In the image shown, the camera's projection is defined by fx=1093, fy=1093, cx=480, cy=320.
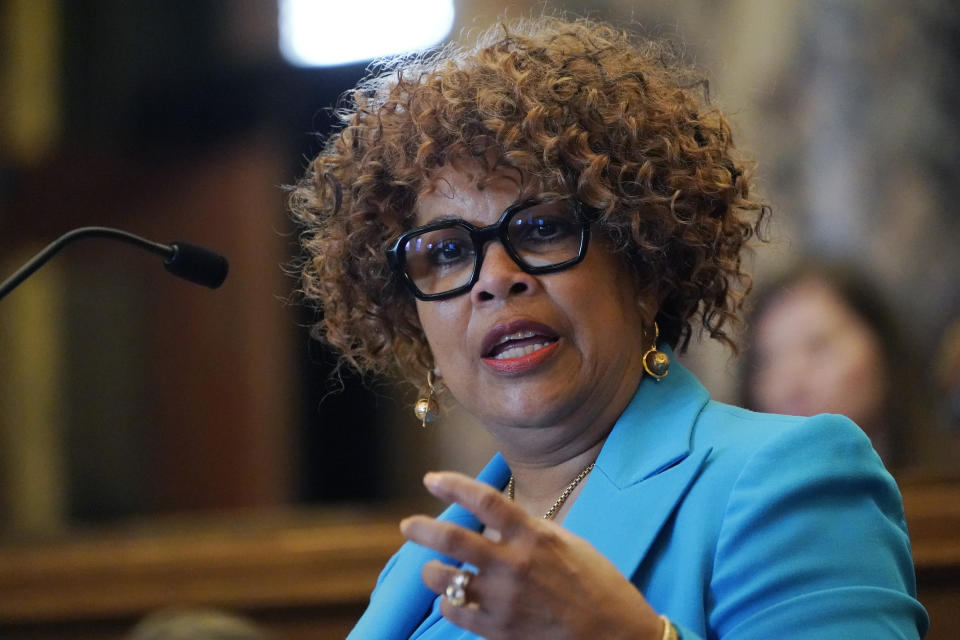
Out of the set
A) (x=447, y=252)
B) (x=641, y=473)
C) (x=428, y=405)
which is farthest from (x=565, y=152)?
(x=428, y=405)

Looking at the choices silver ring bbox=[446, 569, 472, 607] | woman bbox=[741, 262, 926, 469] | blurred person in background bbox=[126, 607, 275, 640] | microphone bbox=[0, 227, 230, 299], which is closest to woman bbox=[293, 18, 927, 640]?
silver ring bbox=[446, 569, 472, 607]

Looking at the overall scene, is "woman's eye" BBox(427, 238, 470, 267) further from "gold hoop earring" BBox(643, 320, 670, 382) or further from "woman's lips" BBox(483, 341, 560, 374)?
"gold hoop earring" BBox(643, 320, 670, 382)

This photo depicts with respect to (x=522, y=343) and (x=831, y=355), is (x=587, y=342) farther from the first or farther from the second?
(x=831, y=355)

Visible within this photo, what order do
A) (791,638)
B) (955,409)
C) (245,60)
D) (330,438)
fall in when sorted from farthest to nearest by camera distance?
(245,60)
(330,438)
(955,409)
(791,638)

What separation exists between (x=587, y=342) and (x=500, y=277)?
0.17 m

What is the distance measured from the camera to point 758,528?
1325 millimetres

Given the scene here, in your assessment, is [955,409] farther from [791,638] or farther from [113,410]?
[113,410]

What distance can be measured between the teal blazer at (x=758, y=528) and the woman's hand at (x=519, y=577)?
112 mm

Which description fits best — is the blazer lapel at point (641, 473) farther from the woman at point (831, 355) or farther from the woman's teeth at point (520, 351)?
the woman at point (831, 355)

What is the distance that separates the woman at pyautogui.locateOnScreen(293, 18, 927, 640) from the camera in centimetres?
126

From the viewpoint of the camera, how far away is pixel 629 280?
5.76 ft

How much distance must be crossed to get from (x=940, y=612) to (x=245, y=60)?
3.43 metres

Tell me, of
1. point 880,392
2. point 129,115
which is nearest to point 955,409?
point 880,392

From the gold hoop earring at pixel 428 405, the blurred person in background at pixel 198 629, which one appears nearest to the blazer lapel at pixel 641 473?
the gold hoop earring at pixel 428 405
